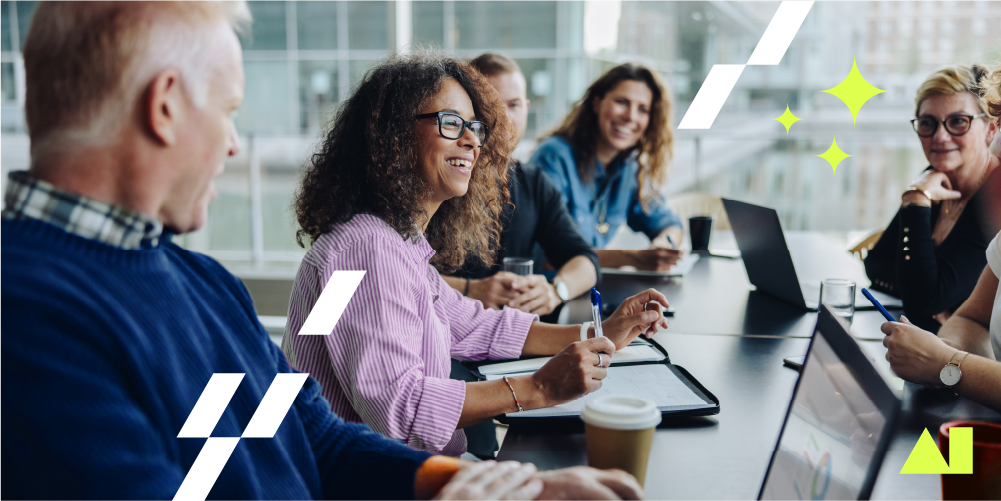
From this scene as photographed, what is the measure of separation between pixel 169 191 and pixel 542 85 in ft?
12.5

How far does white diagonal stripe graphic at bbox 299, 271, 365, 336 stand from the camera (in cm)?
125

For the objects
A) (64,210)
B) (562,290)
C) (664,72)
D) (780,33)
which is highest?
(780,33)

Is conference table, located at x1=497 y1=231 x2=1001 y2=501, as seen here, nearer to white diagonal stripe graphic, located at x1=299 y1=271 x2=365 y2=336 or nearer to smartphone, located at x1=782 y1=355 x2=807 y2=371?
smartphone, located at x1=782 y1=355 x2=807 y2=371

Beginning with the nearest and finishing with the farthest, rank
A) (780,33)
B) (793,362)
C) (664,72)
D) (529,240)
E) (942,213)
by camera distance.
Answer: (793,362) < (942,213) < (529,240) < (780,33) < (664,72)

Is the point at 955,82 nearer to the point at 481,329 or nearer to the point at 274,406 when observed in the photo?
the point at 481,329

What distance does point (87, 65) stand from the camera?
2.32ft

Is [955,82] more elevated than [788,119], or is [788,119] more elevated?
[955,82]

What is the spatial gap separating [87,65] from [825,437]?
0.81m

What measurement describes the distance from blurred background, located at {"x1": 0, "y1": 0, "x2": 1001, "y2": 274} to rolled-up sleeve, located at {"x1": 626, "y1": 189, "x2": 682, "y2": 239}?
3.91 ft

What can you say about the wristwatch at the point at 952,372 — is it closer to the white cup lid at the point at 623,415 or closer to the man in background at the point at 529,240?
the white cup lid at the point at 623,415

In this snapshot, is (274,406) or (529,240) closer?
(274,406)

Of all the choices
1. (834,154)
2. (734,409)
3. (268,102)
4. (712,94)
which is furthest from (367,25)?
(734,409)

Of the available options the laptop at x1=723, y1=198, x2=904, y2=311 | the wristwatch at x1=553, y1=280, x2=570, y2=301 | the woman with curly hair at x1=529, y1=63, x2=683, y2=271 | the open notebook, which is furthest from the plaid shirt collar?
the woman with curly hair at x1=529, y1=63, x2=683, y2=271

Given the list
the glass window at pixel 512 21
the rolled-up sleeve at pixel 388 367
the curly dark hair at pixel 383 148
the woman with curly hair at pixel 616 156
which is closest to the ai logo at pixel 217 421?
the rolled-up sleeve at pixel 388 367
